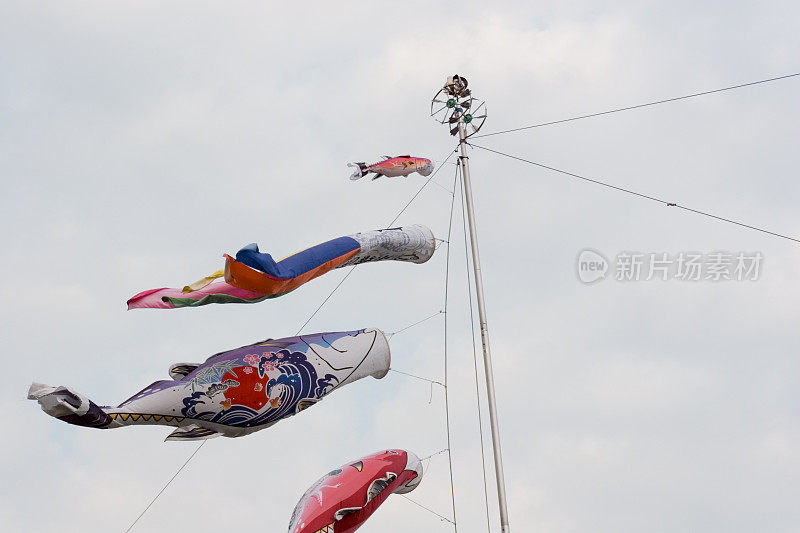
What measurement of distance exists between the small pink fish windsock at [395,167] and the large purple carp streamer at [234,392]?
1830mm

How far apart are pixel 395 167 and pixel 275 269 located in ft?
8.12

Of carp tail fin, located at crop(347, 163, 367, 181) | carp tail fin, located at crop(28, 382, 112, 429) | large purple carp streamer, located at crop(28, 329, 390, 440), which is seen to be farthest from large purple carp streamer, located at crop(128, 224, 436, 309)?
carp tail fin, located at crop(28, 382, 112, 429)

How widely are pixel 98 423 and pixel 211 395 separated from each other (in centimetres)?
85

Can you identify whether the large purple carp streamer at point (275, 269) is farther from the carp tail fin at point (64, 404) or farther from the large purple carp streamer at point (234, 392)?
the carp tail fin at point (64, 404)

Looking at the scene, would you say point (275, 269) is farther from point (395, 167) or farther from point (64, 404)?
point (395, 167)

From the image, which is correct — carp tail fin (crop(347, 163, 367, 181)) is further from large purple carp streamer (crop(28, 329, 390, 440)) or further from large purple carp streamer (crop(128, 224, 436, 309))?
large purple carp streamer (crop(28, 329, 390, 440))

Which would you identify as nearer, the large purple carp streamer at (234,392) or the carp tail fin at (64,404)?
the carp tail fin at (64,404)

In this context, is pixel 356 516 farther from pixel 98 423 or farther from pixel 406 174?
pixel 406 174

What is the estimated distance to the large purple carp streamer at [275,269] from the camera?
5.93 m

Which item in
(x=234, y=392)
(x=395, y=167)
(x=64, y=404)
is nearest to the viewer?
(x=64, y=404)

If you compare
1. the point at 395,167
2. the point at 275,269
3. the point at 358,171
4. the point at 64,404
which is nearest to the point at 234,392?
the point at 275,269

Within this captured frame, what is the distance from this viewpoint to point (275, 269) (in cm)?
611

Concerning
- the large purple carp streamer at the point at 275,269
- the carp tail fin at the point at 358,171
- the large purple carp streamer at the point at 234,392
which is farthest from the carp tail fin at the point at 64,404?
the carp tail fin at the point at 358,171

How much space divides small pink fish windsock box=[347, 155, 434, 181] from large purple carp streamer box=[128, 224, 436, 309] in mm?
711
